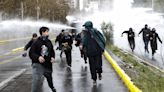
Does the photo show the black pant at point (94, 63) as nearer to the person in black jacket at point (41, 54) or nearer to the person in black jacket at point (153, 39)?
the person in black jacket at point (41, 54)

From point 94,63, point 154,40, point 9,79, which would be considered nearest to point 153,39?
point 154,40

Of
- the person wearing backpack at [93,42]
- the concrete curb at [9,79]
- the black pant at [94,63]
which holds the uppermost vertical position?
the person wearing backpack at [93,42]

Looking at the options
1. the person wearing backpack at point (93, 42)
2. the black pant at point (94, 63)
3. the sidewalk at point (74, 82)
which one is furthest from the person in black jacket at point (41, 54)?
the black pant at point (94, 63)

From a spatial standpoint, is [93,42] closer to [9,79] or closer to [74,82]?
[74,82]

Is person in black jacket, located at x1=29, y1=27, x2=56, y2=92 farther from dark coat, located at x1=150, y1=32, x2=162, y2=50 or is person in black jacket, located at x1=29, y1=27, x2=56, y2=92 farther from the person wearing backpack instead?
dark coat, located at x1=150, y1=32, x2=162, y2=50

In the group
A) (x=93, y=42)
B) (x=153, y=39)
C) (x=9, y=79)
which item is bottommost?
(x=9, y=79)

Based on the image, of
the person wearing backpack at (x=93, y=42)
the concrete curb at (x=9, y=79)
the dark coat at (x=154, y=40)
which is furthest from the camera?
the dark coat at (x=154, y=40)

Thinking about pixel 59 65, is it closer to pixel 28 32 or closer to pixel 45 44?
pixel 45 44

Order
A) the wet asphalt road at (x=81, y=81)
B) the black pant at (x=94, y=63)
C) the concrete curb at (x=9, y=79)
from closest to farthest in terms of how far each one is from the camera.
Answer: the wet asphalt road at (x=81, y=81) → the black pant at (x=94, y=63) → the concrete curb at (x=9, y=79)

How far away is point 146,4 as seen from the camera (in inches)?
6388

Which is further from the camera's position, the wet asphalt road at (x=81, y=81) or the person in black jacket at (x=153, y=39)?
the person in black jacket at (x=153, y=39)

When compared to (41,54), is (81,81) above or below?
below

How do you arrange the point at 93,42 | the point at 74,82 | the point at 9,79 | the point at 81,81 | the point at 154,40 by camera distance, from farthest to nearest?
the point at 154,40 → the point at 9,79 → the point at 81,81 → the point at 74,82 → the point at 93,42

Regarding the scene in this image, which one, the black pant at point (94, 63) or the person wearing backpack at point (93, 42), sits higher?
the person wearing backpack at point (93, 42)
